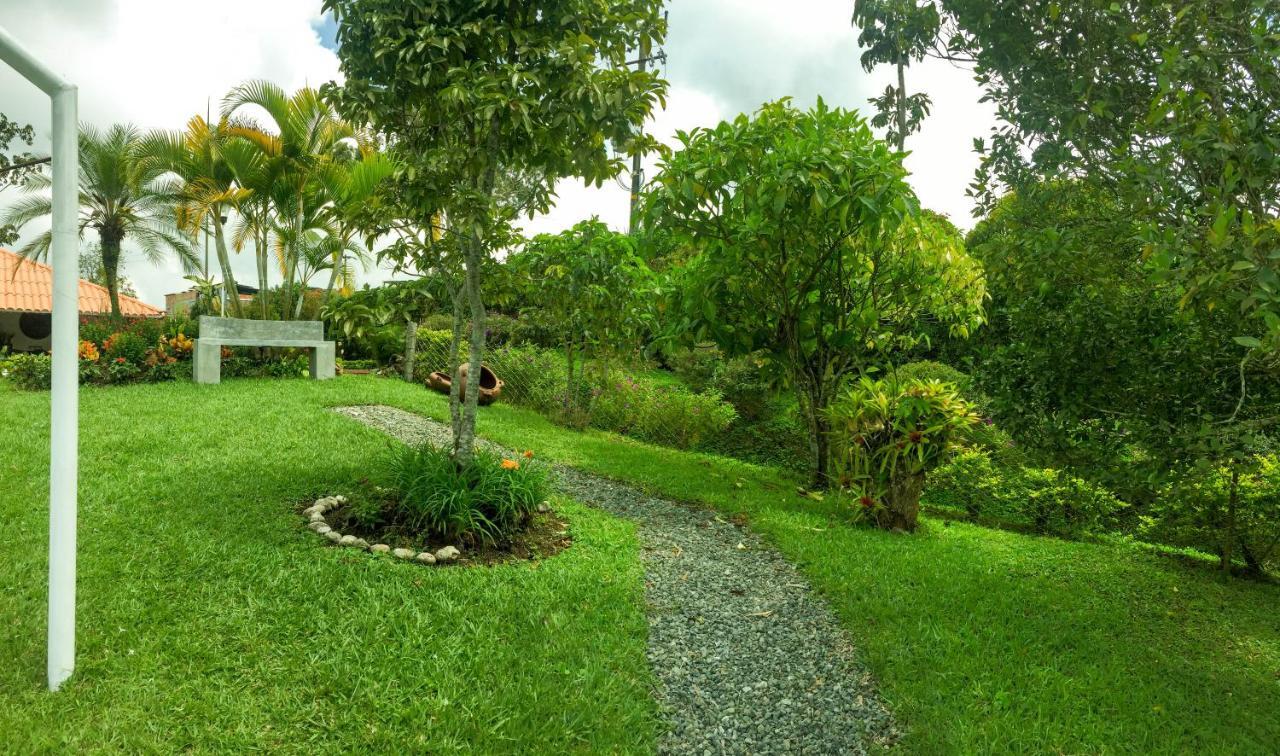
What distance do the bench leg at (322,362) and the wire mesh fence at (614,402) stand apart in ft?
8.81

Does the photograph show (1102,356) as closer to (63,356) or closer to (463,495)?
(463,495)

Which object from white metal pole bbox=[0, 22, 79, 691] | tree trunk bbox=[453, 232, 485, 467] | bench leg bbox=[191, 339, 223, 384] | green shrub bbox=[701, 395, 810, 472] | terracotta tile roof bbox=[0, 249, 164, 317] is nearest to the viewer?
white metal pole bbox=[0, 22, 79, 691]

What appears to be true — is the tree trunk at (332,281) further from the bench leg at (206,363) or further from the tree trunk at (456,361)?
the tree trunk at (456,361)

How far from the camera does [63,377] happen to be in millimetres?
2412

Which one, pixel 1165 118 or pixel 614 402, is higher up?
pixel 1165 118

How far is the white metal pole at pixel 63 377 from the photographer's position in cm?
241

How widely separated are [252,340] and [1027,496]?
35.3 feet

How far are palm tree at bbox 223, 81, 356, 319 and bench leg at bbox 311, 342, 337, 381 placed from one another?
2.75m

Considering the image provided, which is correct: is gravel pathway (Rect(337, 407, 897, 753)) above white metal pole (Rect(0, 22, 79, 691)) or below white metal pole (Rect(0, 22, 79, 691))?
below

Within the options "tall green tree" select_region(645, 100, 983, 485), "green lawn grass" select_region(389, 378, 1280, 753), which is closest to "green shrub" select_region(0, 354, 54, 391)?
"tall green tree" select_region(645, 100, 983, 485)

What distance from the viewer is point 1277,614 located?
443 centimetres

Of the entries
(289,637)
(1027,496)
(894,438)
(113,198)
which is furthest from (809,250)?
(113,198)

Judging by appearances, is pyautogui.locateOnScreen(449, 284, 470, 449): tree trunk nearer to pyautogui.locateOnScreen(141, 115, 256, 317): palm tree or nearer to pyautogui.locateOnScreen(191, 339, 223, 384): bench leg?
pyautogui.locateOnScreen(191, 339, 223, 384): bench leg

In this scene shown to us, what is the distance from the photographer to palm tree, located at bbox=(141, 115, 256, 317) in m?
11.7
